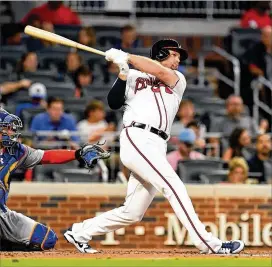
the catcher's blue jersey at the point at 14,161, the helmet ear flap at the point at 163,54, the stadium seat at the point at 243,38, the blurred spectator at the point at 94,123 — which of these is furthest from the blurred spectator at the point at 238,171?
the stadium seat at the point at 243,38

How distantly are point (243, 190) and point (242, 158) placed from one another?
1.02 metres

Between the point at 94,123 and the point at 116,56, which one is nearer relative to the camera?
the point at 116,56

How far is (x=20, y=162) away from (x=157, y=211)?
11.0 ft

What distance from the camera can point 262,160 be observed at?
14.1 meters

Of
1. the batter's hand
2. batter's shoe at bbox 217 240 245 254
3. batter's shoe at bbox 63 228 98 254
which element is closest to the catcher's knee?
batter's shoe at bbox 63 228 98 254

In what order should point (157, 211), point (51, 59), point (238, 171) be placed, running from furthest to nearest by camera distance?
point (51, 59) → point (238, 171) → point (157, 211)

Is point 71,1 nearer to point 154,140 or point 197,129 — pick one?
point 197,129

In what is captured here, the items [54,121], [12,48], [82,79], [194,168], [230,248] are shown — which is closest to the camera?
[230,248]

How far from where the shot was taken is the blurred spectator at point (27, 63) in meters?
15.6

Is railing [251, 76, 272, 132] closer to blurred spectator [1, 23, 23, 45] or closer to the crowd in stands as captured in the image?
the crowd in stands

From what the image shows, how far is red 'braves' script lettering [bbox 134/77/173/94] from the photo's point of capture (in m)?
→ 9.88

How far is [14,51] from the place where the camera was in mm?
16266

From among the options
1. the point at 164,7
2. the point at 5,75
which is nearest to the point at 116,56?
the point at 5,75

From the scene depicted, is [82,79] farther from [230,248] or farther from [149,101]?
[230,248]
